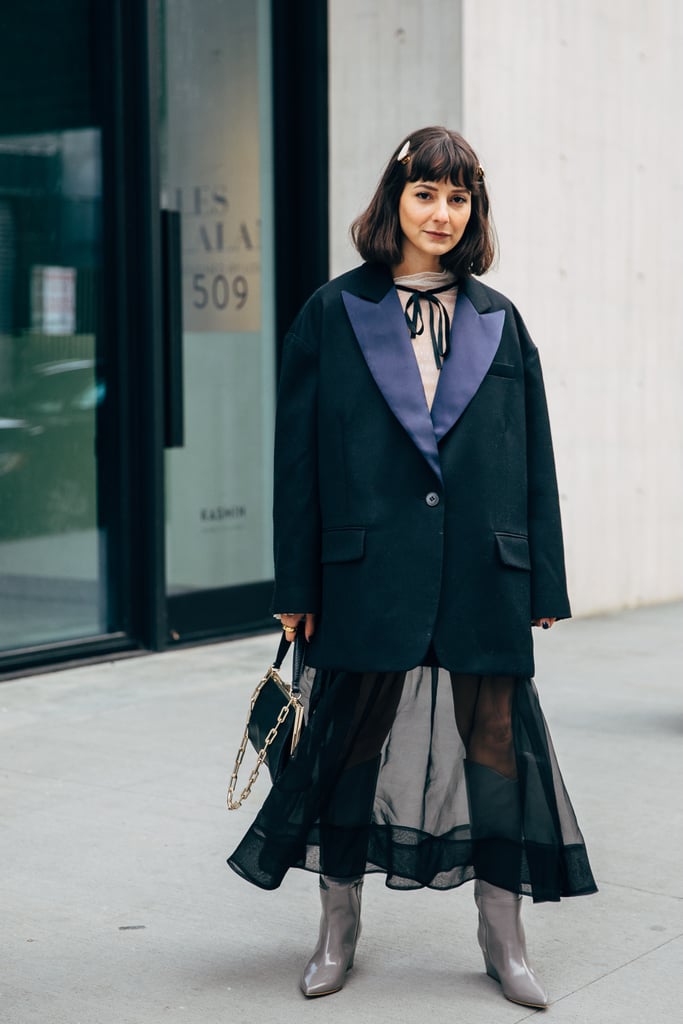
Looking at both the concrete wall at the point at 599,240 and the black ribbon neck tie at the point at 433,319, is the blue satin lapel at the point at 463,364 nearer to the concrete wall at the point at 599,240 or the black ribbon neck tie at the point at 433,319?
the black ribbon neck tie at the point at 433,319

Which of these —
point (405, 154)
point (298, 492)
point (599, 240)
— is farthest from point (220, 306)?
point (298, 492)

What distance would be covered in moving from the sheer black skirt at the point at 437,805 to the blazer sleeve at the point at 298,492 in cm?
23

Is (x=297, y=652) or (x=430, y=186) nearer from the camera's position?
(x=430, y=186)

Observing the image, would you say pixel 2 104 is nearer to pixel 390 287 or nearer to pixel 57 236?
pixel 57 236

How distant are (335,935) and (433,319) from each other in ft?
4.64

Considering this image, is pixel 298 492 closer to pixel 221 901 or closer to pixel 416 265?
pixel 416 265

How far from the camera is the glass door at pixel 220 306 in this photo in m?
7.84

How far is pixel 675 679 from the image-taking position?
285 inches

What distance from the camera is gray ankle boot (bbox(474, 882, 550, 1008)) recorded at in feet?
11.1

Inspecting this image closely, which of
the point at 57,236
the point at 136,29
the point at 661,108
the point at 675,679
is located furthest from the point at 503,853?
the point at 661,108

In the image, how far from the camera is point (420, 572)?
3393 mm

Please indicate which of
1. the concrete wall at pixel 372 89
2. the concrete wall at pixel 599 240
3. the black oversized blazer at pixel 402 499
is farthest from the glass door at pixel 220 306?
the black oversized blazer at pixel 402 499

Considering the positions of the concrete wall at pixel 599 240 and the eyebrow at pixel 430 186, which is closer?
the eyebrow at pixel 430 186

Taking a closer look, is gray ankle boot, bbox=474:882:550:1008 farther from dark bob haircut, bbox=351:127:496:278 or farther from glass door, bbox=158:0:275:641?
glass door, bbox=158:0:275:641
